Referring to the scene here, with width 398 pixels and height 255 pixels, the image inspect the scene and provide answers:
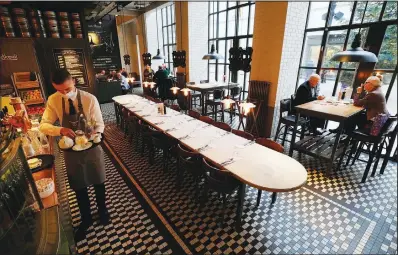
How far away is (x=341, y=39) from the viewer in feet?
15.0

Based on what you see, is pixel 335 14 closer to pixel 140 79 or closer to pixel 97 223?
pixel 97 223

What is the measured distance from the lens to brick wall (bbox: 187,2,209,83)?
7824 mm

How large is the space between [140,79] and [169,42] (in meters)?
4.12

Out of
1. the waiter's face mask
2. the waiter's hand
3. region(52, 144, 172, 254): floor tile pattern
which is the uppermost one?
the waiter's face mask

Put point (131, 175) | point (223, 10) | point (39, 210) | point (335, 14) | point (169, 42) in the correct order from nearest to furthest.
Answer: point (39, 210) → point (131, 175) → point (335, 14) → point (223, 10) → point (169, 42)

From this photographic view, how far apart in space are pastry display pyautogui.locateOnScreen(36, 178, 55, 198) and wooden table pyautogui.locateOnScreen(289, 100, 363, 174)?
3979 mm

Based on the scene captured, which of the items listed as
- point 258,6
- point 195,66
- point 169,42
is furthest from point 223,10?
point 169,42

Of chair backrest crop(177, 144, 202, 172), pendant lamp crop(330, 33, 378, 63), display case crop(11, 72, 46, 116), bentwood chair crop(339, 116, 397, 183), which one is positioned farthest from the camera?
display case crop(11, 72, 46, 116)

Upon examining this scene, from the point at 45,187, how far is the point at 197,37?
25.4 feet

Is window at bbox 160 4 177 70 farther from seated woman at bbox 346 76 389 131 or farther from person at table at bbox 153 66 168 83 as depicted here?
seated woman at bbox 346 76 389 131

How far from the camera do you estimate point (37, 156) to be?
2191 millimetres

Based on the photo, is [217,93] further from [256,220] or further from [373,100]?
[256,220]

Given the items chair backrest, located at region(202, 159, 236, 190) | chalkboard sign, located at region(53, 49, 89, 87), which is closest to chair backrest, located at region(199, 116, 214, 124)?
chair backrest, located at region(202, 159, 236, 190)

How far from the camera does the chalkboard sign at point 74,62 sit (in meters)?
5.94
